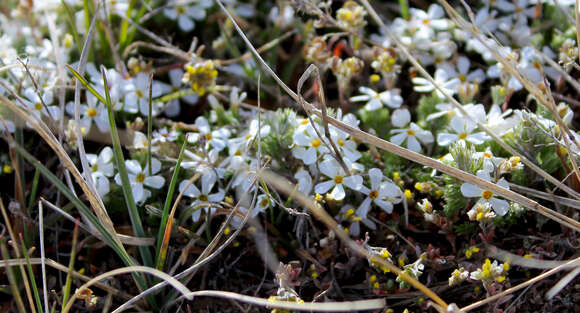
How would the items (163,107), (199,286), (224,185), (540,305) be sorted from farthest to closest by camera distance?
(163,107)
(224,185)
(199,286)
(540,305)

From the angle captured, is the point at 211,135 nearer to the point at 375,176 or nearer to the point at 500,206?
the point at 375,176

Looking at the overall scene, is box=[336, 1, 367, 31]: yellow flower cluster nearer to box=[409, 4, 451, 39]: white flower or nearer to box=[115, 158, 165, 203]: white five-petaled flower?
box=[409, 4, 451, 39]: white flower

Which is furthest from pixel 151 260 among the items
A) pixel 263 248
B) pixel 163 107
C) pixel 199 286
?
pixel 163 107

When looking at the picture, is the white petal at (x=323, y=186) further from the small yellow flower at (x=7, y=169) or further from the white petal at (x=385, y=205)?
the small yellow flower at (x=7, y=169)

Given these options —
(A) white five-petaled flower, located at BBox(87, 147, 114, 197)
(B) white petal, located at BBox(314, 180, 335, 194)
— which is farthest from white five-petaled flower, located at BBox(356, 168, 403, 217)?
(A) white five-petaled flower, located at BBox(87, 147, 114, 197)

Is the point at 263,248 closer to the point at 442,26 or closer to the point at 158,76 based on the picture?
the point at 158,76
